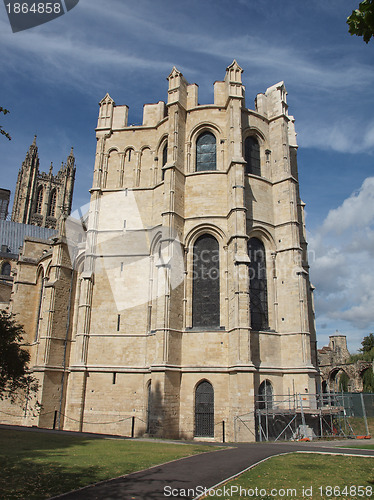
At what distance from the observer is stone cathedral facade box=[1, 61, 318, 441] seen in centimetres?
2039

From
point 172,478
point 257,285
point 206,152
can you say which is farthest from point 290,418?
point 206,152

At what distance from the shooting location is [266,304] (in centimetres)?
2277

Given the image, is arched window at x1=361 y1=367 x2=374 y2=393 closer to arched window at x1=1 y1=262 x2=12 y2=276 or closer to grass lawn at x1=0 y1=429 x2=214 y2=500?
grass lawn at x1=0 y1=429 x2=214 y2=500

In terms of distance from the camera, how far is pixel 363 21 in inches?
198

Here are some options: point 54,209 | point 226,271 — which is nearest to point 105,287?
point 226,271

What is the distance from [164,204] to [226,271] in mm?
4977

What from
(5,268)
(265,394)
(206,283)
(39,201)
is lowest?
(265,394)

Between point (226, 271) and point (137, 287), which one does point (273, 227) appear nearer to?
point (226, 271)

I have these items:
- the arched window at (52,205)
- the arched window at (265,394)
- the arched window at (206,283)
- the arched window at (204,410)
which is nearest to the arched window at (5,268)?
the arched window at (206,283)

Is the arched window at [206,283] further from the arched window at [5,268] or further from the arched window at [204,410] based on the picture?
the arched window at [5,268]

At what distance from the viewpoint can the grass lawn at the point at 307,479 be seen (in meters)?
7.96

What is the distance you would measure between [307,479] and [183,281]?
45.3 feet

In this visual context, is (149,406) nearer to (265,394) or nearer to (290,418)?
(265,394)

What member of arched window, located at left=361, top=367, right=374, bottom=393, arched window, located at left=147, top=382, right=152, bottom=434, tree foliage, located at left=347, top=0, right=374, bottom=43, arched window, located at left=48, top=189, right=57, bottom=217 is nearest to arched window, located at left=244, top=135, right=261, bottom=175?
arched window, located at left=147, top=382, right=152, bottom=434
